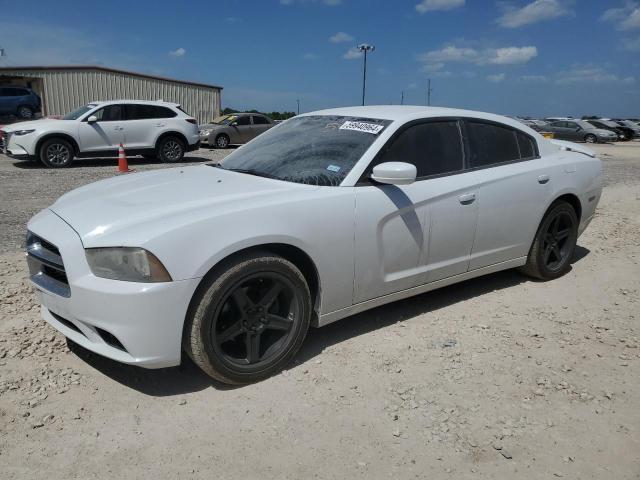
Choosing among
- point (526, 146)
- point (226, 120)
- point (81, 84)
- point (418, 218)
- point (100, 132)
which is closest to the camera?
point (418, 218)

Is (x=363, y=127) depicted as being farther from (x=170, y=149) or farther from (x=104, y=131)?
(x=170, y=149)

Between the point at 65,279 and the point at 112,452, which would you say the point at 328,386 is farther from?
the point at 65,279

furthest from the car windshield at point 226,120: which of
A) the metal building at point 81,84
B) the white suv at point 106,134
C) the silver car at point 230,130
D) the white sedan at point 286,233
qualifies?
the white sedan at point 286,233

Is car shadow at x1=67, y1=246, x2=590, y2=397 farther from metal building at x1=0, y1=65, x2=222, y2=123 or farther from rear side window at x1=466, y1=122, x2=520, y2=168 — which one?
metal building at x1=0, y1=65, x2=222, y2=123

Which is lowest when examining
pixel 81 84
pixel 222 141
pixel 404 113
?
pixel 222 141

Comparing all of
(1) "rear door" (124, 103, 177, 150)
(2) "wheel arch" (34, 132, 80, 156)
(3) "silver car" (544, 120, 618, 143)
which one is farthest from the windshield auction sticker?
(3) "silver car" (544, 120, 618, 143)

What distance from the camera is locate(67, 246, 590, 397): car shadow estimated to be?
124 inches

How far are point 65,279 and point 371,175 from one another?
1.91 m

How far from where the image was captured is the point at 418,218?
146 inches

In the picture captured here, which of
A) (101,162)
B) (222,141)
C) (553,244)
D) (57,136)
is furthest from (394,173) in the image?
(222,141)

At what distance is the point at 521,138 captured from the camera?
15.5 feet

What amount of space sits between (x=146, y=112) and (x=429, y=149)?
1150 cm

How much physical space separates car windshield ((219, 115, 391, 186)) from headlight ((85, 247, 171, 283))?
1.17m

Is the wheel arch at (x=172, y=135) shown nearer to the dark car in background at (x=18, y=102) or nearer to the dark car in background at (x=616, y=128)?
the dark car in background at (x=18, y=102)
